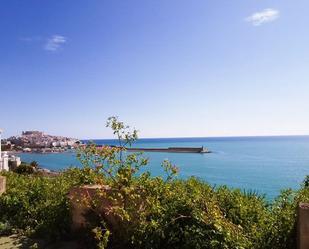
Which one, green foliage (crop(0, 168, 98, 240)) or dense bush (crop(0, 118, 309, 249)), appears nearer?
dense bush (crop(0, 118, 309, 249))

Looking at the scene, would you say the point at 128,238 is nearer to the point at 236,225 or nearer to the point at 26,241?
the point at 236,225

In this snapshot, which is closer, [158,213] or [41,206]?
[158,213]

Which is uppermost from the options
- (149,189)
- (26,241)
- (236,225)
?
(149,189)

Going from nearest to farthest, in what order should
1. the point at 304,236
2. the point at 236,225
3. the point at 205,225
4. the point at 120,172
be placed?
the point at 304,236
the point at 205,225
the point at 236,225
the point at 120,172

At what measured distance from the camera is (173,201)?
557 centimetres

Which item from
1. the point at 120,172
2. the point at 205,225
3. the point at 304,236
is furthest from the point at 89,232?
the point at 304,236

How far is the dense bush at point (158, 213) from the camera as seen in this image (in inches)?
186

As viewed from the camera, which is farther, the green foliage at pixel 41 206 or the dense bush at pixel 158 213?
the green foliage at pixel 41 206

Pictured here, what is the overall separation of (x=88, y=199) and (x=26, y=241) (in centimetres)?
167

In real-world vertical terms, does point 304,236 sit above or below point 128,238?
above

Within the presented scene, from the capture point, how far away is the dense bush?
4.72 meters

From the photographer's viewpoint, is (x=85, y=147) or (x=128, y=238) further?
(x=85, y=147)

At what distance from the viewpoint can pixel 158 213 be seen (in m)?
5.43

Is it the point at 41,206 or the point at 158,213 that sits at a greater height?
the point at 158,213
